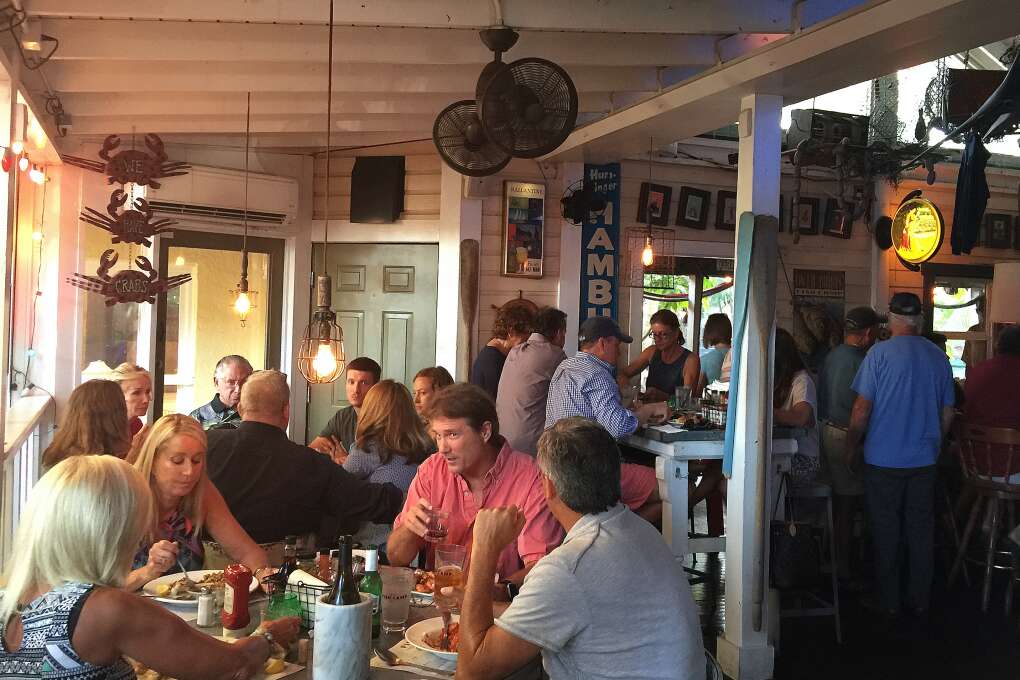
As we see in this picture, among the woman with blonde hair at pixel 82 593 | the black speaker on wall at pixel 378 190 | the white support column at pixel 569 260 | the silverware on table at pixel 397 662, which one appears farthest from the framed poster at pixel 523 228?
the woman with blonde hair at pixel 82 593

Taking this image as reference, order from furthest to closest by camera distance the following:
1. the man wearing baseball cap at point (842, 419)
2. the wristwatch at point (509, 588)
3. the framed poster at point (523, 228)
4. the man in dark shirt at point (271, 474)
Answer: the framed poster at point (523, 228) < the man wearing baseball cap at point (842, 419) < the man in dark shirt at point (271, 474) < the wristwatch at point (509, 588)

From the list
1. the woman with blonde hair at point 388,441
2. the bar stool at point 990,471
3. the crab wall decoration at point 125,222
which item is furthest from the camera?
the crab wall decoration at point 125,222

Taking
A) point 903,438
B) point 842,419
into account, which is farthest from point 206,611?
point 842,419

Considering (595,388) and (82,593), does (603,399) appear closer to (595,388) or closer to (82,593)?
(595,388)

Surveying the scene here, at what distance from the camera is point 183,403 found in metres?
8.23

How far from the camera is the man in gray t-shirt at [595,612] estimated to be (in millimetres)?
2236

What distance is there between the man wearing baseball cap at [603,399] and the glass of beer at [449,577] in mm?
2312

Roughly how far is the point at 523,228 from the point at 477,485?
458 centimetres

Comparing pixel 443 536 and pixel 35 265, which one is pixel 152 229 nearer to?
pixel 35 265

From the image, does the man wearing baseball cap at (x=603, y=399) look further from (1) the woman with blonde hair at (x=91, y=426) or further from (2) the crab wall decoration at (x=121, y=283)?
(2) the crab wall decoration at (x=121, y=283)

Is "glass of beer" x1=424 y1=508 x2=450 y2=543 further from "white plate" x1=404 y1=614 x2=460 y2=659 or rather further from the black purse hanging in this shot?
the black purse hanging

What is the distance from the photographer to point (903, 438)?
555cm

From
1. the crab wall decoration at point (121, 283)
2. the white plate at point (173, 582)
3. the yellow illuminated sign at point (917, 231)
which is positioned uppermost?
the yellow illuminated sign at point (917, 231)

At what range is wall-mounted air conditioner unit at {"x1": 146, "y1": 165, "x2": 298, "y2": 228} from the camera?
309 inches
